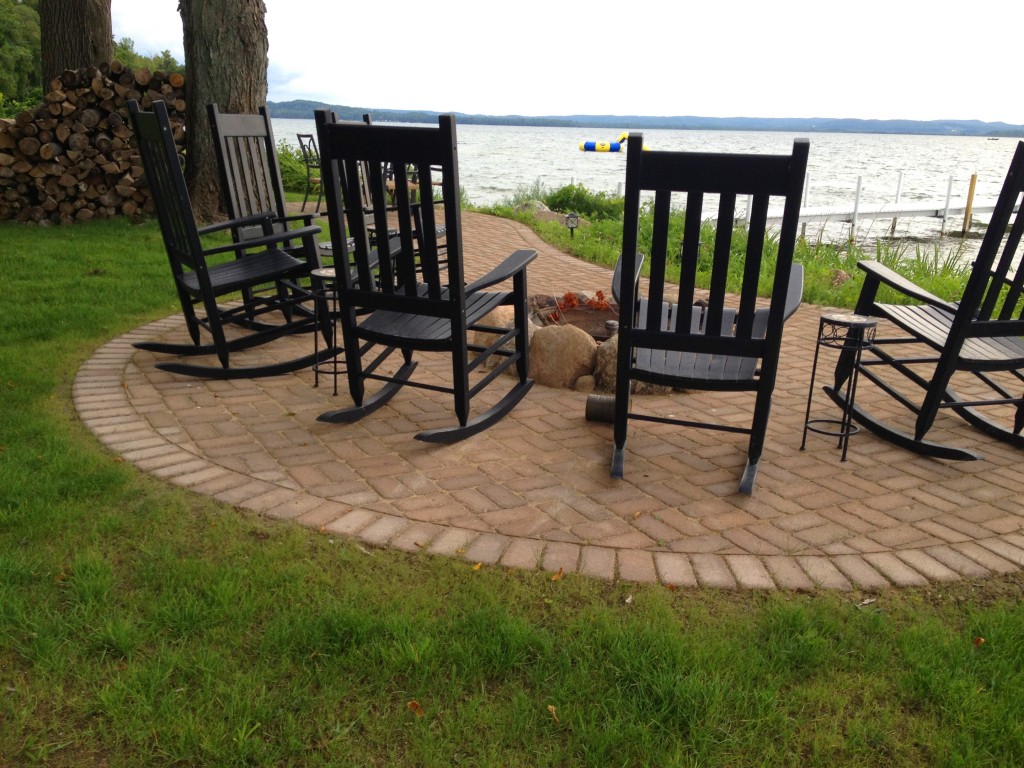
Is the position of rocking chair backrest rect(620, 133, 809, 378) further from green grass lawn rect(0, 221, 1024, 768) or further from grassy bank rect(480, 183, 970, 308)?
grassy bank rect(480, 183, 970, 308)

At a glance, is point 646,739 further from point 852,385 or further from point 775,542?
point 852,385

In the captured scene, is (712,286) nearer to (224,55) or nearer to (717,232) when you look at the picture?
(717,232)

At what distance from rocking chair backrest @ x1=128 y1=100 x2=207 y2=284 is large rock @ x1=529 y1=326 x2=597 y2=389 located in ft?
5.60

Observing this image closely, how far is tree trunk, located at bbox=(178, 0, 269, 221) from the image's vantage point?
7305 millimetres

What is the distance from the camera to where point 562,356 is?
396cm

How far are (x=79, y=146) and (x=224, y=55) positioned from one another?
1965 millimetres

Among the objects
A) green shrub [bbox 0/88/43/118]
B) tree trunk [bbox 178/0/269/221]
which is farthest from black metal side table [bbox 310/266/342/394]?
green shrub [bbox 0/88/43/118]

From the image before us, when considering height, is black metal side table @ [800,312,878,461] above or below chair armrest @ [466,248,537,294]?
below

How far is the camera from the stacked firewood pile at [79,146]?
7.90 m

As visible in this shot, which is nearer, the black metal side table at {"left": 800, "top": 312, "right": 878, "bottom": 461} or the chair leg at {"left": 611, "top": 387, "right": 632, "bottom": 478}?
the black metal side table at {"left": 800, "top": 312, "right": 878, "bottom": 461}

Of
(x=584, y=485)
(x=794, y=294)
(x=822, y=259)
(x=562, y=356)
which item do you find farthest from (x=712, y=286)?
(x=822, y=259)

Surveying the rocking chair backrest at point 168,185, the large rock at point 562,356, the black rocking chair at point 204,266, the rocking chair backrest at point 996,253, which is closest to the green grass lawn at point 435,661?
the rocking chair backrest at point 996,253

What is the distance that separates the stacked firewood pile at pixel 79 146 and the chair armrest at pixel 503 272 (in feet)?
20.7

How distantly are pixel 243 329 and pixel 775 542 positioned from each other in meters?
3.50
